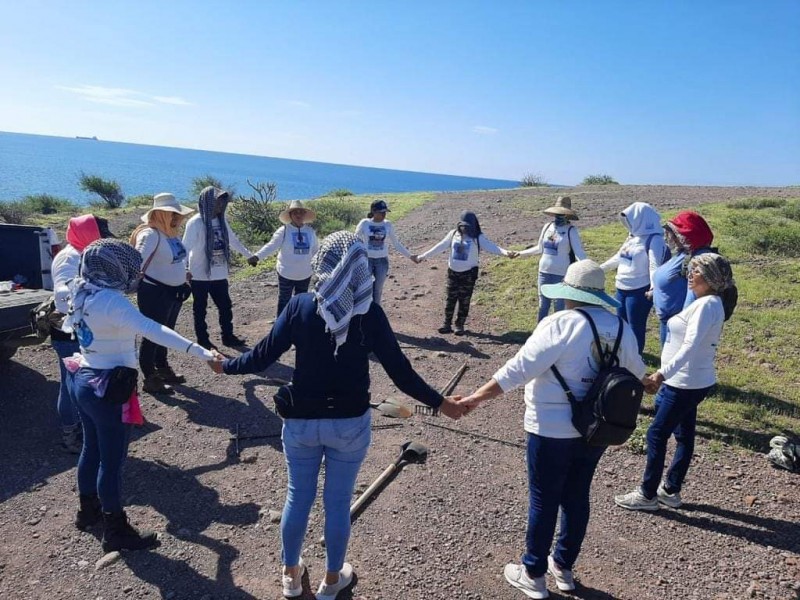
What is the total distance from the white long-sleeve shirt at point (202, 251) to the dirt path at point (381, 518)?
4.87 feet

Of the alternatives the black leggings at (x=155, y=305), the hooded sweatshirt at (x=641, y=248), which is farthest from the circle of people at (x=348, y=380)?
the hooded sweatshirt at (x=641, y=248)

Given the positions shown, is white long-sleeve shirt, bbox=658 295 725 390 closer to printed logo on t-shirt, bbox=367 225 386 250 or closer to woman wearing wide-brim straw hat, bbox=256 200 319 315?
woman wearing wide-brim straw hat, bbox=256 200 319 315

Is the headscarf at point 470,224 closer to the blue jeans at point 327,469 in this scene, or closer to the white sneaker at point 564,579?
the white sneaker at point 564,579

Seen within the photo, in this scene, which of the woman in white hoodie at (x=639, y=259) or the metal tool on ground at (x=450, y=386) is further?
the woman in white hoodie at (x=639, y=259)

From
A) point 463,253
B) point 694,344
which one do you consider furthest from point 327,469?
point 463,253

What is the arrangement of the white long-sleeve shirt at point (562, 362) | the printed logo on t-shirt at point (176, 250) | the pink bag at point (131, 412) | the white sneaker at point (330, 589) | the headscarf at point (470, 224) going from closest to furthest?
the white long-sleeve shirt at point (562, 362) < the white sneaker at point (330, 589) < the pink bag at point (131, 412) < the printed logo on t-shirt at point (176, 250) < the headscarf at point (470, 224)

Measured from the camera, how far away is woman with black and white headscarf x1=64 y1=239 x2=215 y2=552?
10.9 feet

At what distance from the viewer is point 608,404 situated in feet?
9.14

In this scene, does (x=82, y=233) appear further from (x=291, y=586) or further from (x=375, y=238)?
(x=375, y=238)

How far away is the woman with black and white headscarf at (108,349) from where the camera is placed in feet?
10.9

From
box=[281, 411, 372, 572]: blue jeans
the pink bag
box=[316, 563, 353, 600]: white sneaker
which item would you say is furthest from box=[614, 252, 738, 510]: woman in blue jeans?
the pink bag

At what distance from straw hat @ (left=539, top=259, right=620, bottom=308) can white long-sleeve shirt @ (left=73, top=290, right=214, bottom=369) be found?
7.08 feet

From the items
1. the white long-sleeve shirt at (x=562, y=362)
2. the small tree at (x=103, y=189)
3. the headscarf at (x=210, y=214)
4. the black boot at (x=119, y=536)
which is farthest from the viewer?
the small tree at (x=103, y=189)

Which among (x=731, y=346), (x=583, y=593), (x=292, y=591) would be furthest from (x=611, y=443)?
(x=731, y=346)
